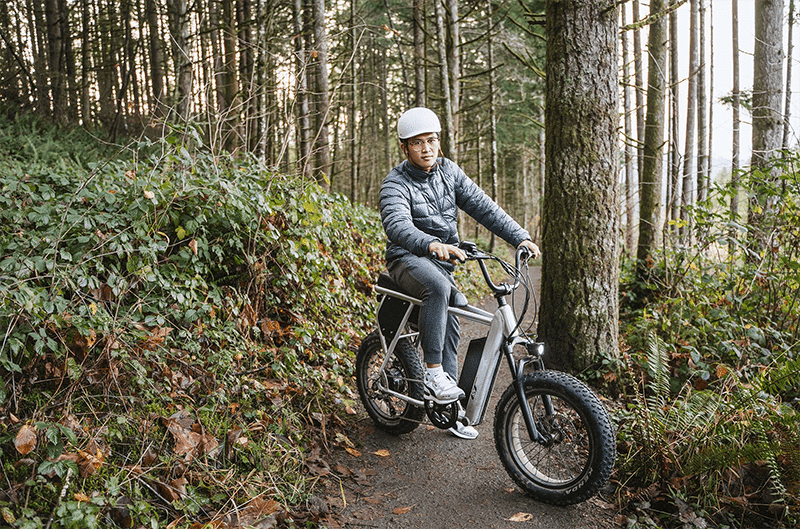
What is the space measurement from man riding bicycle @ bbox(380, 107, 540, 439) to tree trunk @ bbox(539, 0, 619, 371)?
1299 mm

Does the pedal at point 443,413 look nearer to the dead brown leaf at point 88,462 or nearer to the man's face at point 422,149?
the man's face at point 422,149

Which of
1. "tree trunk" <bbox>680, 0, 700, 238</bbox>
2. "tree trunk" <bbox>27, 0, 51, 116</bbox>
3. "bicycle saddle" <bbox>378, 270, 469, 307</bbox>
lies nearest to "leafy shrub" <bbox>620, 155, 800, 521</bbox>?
"bicycle saddle" <bbox>378, 270, 469, 307</bbox>

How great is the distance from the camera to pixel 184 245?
4684 mm

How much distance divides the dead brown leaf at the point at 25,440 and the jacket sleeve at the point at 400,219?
7.33 feet

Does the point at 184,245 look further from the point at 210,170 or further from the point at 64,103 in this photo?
the point at 64,103

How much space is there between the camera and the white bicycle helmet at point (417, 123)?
3.77 m

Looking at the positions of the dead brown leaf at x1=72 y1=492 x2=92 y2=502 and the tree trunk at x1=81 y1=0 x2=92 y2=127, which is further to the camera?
the tree trunk at x1=81 y1=0 x2=92 y2=127

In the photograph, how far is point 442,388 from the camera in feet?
12.2

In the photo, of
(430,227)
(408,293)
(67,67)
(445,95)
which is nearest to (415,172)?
(430,227)

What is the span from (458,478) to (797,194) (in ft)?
14.3

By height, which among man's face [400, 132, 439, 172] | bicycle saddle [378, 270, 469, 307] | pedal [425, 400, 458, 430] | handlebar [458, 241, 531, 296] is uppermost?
man's face [400, 132, 439, 172]

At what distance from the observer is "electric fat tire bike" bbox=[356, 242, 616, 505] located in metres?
3.15

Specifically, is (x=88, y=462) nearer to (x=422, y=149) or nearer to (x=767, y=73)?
(x=422, y=149)

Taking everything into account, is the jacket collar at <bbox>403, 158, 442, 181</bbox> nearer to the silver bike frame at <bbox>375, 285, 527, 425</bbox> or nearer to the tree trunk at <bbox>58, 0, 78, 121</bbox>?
the silver bike frame at <bbox>375, 285, 527, 425</bbox>
